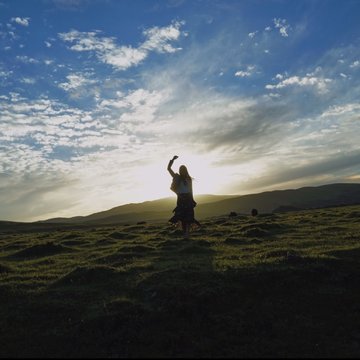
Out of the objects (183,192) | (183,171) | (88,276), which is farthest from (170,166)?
(88,276)

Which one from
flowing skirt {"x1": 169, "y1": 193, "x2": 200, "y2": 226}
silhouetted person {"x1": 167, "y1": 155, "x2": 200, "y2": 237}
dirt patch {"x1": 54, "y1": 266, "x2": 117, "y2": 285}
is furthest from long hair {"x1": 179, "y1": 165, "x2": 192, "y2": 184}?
dirt patch {"x1": 54, "y1": 266, "x2": 117, "y2": 285}

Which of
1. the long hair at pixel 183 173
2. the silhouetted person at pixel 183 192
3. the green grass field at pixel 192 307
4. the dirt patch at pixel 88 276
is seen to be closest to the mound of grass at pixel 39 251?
the green grass field at pixel 192 307

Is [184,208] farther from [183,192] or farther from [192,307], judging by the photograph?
[192,307]

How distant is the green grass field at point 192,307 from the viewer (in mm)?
8891

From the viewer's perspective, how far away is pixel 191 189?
910 inches

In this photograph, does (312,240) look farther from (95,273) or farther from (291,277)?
(95,273)

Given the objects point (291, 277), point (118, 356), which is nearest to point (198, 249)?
point (291, 277)

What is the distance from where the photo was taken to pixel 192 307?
34.7 feet

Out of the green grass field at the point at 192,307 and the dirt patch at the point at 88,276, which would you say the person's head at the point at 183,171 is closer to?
the green grass field at the point at 192,307

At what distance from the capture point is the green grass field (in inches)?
350

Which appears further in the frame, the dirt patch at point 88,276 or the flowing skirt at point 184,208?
the flowing skirt at point 184,208

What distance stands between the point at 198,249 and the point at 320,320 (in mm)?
9322

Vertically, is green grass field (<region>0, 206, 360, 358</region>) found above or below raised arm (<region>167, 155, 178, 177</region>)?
below

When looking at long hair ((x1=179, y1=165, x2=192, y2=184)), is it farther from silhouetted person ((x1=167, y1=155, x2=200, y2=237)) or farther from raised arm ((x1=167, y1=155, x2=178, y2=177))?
raised arm ((x1=167, y1=155, x2=178, y2=177))
